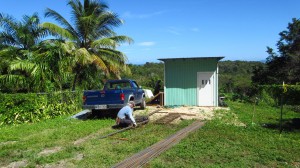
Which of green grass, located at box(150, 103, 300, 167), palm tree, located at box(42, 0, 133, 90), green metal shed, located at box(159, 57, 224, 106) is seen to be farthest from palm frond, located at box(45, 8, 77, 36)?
green grass, located at box(150, 103, 300, 167)

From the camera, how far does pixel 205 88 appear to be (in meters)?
18.0

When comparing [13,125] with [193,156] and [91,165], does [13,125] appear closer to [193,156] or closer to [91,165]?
[91,165]

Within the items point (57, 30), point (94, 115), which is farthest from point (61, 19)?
point (94, 115)

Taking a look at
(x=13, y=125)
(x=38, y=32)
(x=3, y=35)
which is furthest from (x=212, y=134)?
(x=3, y=35)

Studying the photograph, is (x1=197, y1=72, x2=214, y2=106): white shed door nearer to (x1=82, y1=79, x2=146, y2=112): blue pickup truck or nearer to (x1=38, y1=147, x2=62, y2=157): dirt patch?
(x1=82, y1=79, x2=146, y2=112): blue pickup truck

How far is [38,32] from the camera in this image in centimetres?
1912

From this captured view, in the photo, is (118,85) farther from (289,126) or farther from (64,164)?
(64,164)

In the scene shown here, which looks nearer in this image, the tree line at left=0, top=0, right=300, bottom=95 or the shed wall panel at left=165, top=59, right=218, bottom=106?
the tree line at left=0, top=0, right=300, bottom=95

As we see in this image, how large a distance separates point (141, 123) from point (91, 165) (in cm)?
515

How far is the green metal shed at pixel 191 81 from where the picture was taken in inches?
702

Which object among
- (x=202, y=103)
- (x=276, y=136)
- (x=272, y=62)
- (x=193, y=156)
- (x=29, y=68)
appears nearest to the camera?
(x=193, y=156)

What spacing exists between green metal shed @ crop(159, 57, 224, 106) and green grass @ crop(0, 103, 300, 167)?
6445 mm

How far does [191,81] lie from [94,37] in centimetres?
766

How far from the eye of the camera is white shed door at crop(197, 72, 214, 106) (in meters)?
17.8
